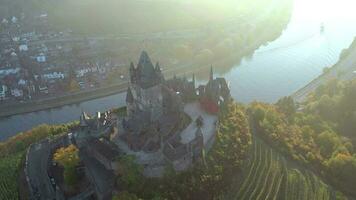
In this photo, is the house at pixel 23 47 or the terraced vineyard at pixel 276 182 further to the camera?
the house at pixel 23 47

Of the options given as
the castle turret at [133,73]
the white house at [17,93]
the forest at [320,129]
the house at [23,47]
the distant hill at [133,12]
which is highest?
the distant hill at [133,12]

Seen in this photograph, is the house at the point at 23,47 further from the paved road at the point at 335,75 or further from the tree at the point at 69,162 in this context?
the paved road at the point at 335,75

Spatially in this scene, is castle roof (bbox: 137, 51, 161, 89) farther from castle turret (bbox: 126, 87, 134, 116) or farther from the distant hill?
the distant hill

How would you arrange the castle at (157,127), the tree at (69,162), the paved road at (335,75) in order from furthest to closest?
the paved road at (335,75)
the tree at (69,162)
the castle at (157,127)

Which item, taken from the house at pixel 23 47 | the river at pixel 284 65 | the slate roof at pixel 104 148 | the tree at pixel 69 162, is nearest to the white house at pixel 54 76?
the river at pixel 284 65

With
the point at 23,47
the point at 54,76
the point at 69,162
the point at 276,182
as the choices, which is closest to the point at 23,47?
the point at 23,47

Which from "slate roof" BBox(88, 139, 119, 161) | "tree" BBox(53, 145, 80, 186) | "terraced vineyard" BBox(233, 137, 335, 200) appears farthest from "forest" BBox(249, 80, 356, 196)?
"tree" BBox(53, 145, 80, 186)
